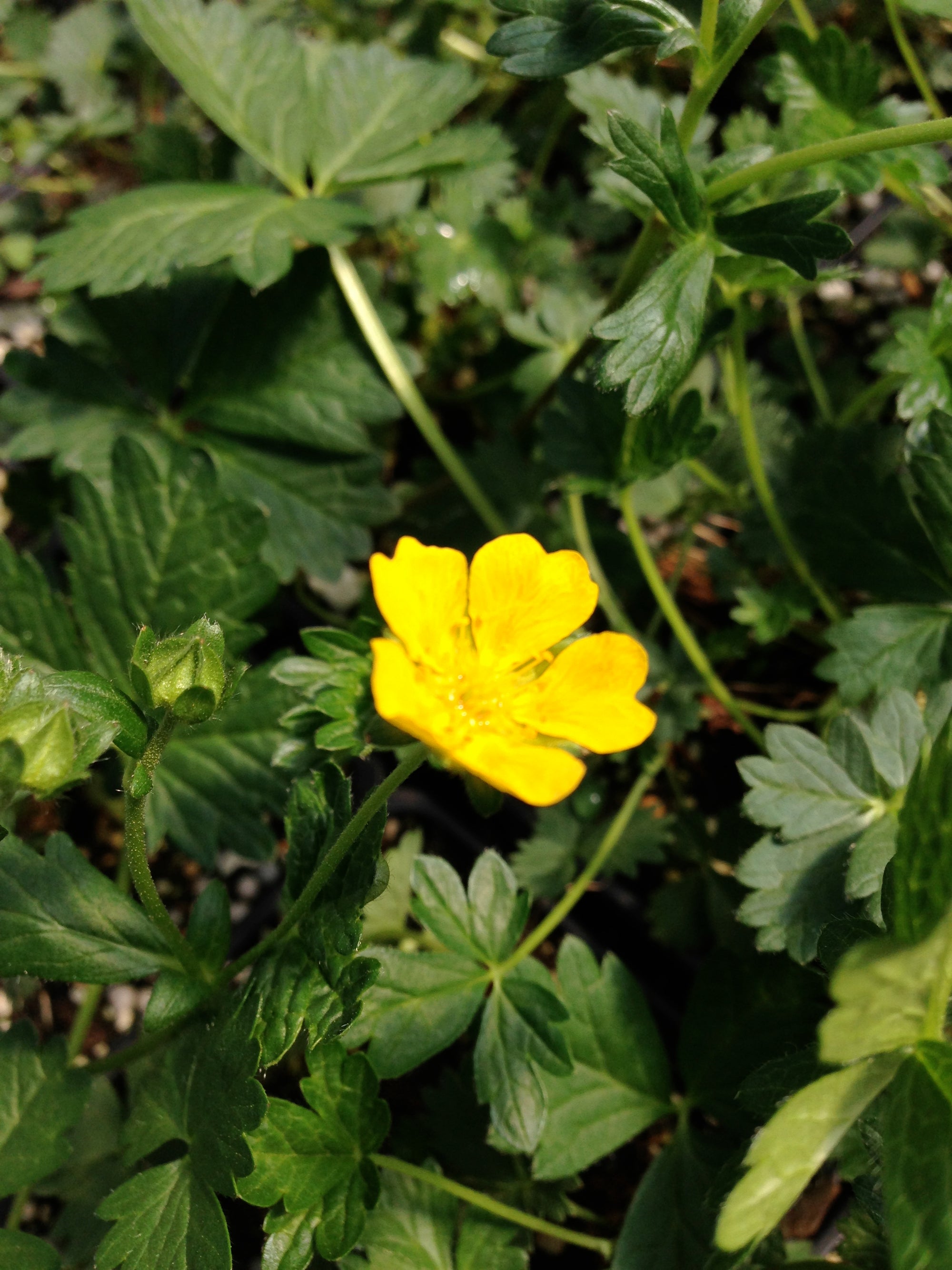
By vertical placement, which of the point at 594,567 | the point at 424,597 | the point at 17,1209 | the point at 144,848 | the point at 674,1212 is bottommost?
the point at 674,1212

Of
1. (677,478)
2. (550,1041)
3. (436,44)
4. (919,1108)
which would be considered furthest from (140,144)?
(919,1108)

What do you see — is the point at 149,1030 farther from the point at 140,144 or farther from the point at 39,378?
the point at 140,144

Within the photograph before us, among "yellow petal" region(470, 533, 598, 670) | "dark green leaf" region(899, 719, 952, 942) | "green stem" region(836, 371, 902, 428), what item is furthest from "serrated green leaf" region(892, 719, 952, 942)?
"green stem" region(836, 371, 902, 428)

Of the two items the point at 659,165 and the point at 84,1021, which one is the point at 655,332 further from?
the point at 84,1021

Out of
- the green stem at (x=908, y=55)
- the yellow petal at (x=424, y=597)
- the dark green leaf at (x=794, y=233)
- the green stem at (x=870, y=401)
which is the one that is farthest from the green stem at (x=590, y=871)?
the green stem at (x=908, y=55)

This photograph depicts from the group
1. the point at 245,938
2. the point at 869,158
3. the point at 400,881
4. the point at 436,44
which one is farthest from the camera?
the point at 436,44

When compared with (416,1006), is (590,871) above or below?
below

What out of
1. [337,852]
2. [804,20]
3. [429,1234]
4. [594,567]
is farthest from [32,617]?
[804,20]
